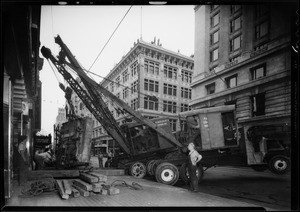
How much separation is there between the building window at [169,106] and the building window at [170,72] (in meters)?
3.07

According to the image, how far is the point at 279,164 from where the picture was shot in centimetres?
1230

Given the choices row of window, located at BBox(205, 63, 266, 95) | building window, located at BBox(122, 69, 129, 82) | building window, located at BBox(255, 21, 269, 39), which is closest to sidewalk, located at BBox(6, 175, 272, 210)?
row of window, located at BBox(205, 63, 266, 95)

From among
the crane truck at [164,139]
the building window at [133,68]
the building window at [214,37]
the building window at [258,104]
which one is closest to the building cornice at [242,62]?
the building window at [214,37]

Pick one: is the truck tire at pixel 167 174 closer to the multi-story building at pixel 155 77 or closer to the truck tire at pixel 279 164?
the truck tire at pixel 279 164

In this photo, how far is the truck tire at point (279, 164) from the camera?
12.2m

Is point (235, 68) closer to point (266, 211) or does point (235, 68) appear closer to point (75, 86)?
point (75, 86)

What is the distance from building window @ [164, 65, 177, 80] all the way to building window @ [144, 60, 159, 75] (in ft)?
3.27

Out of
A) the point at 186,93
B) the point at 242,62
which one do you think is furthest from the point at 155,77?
the point at 242,62

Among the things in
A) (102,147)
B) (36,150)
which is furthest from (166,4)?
(102,147)

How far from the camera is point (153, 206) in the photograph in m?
6.18

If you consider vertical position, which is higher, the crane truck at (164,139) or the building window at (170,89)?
the building window at (170,89)

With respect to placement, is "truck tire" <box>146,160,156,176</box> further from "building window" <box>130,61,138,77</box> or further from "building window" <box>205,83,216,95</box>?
"building window" <box>205,83,216,95</box>

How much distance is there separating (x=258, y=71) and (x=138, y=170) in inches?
645

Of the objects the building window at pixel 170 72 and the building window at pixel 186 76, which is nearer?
the building window at pixel 170 72
